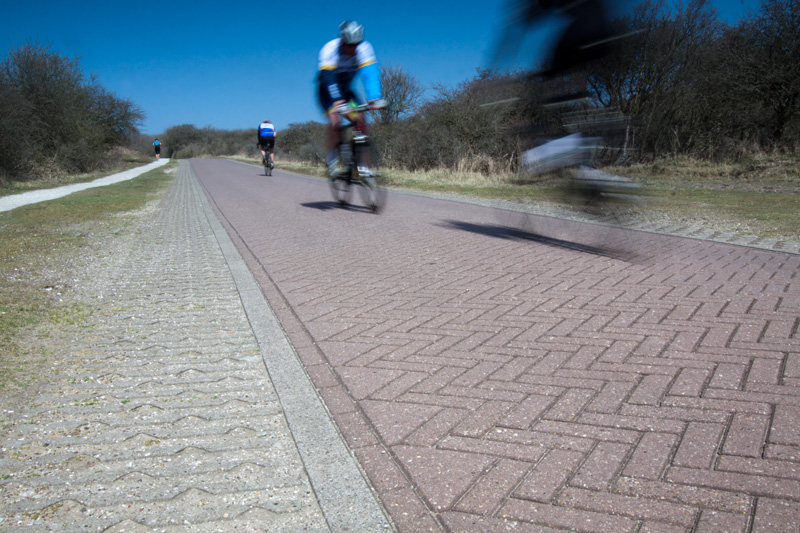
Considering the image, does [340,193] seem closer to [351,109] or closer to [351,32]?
[351,109]

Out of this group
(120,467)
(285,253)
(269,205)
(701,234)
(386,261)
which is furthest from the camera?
(269,205)

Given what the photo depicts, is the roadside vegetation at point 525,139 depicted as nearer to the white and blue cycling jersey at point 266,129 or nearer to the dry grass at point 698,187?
the dry grass at point 698,187

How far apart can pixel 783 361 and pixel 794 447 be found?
1027 millimetres

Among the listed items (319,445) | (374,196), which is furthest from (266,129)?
(319,445)

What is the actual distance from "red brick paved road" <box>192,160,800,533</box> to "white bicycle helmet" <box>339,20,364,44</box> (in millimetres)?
3398

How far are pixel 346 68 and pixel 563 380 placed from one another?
21.0ft

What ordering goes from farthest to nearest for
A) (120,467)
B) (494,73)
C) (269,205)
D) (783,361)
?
(269,205)
(494,73)
(783,361)
(120,467)

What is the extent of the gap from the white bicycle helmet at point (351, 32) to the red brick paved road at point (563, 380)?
3.40 metres

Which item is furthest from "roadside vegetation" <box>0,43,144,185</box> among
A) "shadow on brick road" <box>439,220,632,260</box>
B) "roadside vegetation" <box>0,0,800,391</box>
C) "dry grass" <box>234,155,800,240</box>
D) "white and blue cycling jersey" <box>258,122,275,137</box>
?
"shadow on brick road" <box>439,220,632,260</box>

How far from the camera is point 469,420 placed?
106 inches

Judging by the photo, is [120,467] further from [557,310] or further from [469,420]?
[557,310]

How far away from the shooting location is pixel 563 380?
310 centimetres

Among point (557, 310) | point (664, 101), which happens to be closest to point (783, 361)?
point (557, 310)

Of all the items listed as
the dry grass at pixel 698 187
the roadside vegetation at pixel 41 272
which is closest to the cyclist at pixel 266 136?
the dry grass at pixel 698 187
